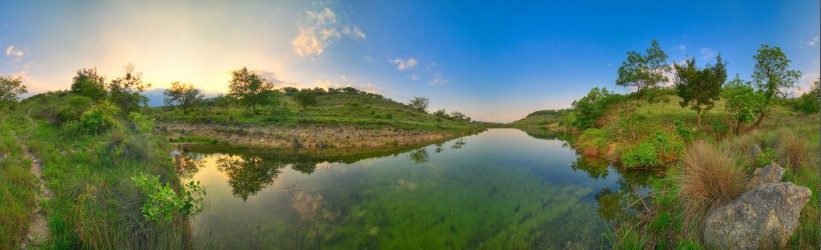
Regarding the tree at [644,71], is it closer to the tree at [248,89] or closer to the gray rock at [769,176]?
the gray rock at [769,176]

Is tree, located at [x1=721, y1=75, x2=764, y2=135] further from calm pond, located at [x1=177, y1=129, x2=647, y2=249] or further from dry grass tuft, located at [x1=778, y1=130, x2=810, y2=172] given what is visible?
dry grass tuft, located at [x1=778, y1=130, x2=810, y2=172]

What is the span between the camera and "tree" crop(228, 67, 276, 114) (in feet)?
162

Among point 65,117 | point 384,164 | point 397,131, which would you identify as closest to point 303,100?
point 397,131

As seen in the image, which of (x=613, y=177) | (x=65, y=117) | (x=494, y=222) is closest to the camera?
(x=494, y=222)

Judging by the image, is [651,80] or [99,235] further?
[651,80]

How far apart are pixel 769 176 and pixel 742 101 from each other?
18.0 meters

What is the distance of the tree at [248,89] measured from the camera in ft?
162

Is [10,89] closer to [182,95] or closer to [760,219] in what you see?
[182,95]

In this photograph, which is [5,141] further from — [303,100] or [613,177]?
[303,100]

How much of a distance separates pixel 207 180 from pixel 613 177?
2436 cm

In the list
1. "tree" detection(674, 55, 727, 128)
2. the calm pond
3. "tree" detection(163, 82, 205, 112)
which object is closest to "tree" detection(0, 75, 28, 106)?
"tree" detection(163, 82, 205, 112)

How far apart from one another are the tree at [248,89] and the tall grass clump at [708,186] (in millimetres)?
55911

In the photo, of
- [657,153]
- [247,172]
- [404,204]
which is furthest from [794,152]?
[247,172]

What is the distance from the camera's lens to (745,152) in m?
10.7
